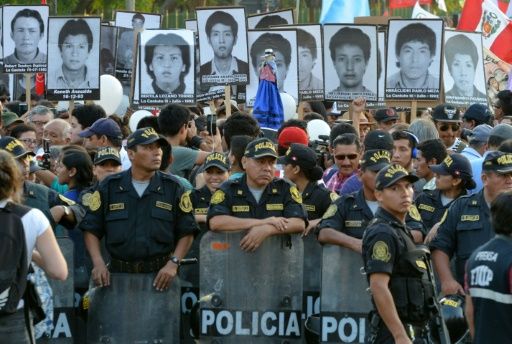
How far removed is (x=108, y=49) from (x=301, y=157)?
35.7 feet

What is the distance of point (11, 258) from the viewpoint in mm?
7961

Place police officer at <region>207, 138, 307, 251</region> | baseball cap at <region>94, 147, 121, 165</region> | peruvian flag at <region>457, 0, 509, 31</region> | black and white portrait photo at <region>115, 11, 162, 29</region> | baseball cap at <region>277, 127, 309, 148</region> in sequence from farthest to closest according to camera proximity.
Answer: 1. black and white portrait photo at <region>115, 11, 162, 29</region>
2. peruvian flag at <region>457, 0, 509, 31</region>
3. baseball cap at <region>277, 127, 309, 148</region>
4. baseball cap at <region>94, 147, 121, 165</region>
5. police officer at <region>207, 138, 307, 251</region>

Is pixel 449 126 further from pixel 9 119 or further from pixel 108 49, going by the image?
pixel 108 49

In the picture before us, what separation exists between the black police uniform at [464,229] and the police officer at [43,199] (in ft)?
8.73

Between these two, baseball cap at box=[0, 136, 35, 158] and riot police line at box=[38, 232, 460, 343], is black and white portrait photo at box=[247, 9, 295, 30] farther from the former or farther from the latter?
baseball cap at box=[0, 136, 35, 158]

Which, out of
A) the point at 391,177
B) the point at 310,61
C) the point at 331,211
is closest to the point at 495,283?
the point at 391,177

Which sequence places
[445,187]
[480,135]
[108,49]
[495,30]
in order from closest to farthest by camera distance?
[445,187], [480,135], [108,49], [495,30]

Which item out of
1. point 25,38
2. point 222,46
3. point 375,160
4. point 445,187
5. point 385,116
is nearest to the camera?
point 375,160

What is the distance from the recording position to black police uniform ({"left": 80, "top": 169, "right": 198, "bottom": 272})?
10555 mm

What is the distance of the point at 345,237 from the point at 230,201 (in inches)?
36.0

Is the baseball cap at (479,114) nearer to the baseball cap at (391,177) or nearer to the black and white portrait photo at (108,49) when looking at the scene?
the baseball cap at (391,177)

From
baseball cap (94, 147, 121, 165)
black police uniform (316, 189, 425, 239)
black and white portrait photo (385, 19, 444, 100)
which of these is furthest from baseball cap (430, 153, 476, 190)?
black and white portrait photo (385, 19, 444, 100)

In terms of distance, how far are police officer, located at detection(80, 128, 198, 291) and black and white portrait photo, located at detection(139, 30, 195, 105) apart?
6.70m

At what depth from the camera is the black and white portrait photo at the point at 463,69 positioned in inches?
737
